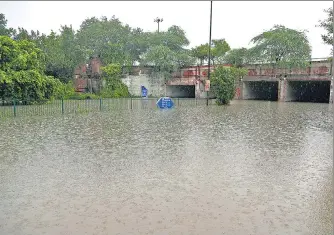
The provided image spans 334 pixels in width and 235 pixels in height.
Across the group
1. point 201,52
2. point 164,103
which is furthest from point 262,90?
point 164,103

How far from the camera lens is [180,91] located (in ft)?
155

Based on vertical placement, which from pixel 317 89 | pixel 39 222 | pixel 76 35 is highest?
pixel 76 35

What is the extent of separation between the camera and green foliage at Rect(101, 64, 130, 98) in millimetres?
41906

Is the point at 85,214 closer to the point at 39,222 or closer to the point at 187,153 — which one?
the point at 39,222

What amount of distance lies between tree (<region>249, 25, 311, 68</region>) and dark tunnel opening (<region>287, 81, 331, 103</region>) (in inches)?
159

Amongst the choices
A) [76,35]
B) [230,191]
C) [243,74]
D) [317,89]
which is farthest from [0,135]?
[317,89]

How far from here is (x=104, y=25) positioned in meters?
46.6

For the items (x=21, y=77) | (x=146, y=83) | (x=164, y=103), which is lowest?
(x=164, y=103)

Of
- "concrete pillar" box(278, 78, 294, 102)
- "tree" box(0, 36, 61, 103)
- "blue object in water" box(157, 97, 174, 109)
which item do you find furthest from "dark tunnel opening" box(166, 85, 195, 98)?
"tree" box(0, 36, 61, 103)

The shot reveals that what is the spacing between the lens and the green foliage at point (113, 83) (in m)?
41.9

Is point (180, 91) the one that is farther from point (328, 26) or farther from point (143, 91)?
point (328, 26)

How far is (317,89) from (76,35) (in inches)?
1253

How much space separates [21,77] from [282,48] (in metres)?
26.8

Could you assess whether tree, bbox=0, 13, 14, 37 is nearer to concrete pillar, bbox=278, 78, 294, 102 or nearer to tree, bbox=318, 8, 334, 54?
concrete pillar, bbox=278, 78, 294, 102
